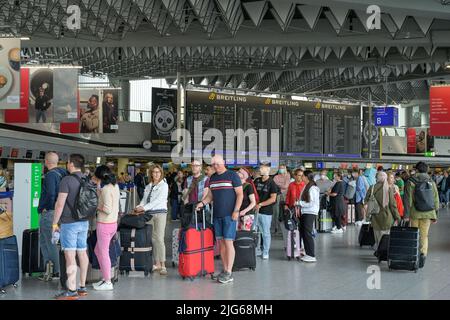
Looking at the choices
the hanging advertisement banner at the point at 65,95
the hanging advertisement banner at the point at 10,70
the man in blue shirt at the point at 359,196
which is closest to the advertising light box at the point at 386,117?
the man in blue shirt at the point at 359,196

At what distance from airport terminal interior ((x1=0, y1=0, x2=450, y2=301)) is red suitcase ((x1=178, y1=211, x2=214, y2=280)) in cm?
2

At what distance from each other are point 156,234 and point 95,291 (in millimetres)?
1723

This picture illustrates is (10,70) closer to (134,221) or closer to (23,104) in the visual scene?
(23,104)

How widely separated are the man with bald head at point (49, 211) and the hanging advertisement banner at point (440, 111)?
1485 centimetres

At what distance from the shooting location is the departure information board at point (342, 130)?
23031mm

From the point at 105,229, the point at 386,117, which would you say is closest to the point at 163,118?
the point at 386,117

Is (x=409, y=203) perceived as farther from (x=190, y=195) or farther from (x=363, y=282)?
(x=190, y=195)

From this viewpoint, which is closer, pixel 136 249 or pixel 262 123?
pixel 136 249

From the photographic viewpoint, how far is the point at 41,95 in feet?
57.5

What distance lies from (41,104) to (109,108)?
6713 mm

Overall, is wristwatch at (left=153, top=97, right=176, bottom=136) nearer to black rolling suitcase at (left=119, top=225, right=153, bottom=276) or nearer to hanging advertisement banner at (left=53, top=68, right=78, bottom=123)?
hanging advertisement banner at (left=53, top=68, right=78, bottom=123)

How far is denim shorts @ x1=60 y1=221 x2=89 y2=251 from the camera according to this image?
22.7ft

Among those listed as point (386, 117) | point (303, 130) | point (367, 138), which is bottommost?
point (367, 138)

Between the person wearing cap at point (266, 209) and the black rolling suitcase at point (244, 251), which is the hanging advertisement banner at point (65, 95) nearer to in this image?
the person wearing cap at point (266, 209)
